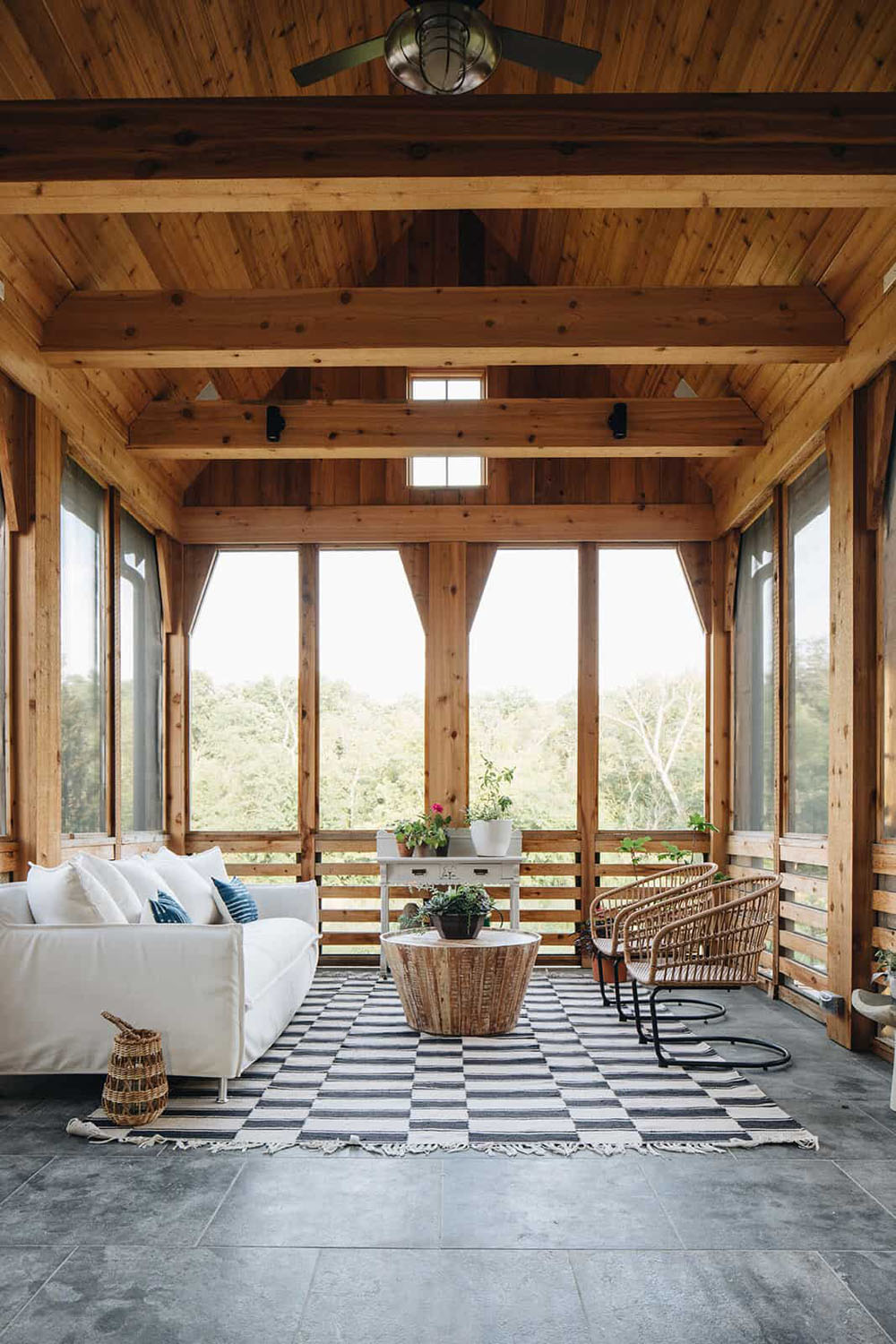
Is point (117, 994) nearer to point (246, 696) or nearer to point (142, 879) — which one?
point (142, 879)

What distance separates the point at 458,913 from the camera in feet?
17.3

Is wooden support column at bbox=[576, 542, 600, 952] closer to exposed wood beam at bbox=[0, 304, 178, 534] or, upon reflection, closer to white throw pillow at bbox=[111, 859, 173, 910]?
exposed wood beam at bbox=[0, 304, 178, 534]

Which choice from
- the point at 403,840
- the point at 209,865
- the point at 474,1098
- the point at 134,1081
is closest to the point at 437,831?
the point at 403,840

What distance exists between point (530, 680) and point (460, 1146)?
4600 millimetres

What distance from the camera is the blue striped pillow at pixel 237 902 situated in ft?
19.3

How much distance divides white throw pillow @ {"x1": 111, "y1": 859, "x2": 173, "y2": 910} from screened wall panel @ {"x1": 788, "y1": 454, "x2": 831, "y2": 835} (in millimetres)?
3242

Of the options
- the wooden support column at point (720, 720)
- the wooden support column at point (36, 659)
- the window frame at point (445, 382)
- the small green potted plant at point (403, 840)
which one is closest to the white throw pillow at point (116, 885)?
the wooden support column at point (36, 659)

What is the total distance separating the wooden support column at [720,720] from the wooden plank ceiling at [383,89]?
1464 mm

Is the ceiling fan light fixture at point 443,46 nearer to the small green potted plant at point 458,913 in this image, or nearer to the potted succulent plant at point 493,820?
the small green potted plant at point 458,913

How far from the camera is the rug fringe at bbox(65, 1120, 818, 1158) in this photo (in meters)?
3.55

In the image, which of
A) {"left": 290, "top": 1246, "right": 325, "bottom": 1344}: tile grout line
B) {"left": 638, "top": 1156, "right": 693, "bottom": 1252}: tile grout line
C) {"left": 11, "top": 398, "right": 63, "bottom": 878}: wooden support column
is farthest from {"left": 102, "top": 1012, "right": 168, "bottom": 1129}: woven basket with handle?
{"left": 638, "top": 1156, "right": 693, "bottom": 1252}: tile grout line

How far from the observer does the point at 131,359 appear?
538 centimetres

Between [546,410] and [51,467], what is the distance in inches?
115

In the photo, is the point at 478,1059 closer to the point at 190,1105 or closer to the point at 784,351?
the point at 190,1105
